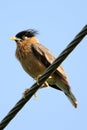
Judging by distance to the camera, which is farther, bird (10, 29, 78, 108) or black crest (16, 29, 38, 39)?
Answer: black crest (16, 29, 38, 39)

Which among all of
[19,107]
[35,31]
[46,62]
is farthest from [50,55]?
[19,107]

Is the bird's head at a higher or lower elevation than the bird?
higher

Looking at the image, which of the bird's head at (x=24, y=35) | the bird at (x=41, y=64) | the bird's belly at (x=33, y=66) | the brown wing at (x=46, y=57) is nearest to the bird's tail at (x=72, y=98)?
the bird at (x=41, y=64)

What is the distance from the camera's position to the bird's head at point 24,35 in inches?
408

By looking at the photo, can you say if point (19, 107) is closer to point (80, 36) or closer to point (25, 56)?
point (80, 36)

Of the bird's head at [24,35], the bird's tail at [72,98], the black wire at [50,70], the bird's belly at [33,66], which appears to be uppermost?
the bird's head at [24,35]

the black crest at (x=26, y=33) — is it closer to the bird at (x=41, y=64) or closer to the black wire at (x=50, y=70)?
the bird at (x=41, y=64)

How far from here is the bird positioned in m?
9.05

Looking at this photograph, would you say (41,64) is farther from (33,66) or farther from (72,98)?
(72,98)

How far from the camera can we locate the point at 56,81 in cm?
913

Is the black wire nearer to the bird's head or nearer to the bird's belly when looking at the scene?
the bird's belly

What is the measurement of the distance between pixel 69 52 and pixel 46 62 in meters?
4.17

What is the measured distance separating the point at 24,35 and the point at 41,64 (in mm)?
1773

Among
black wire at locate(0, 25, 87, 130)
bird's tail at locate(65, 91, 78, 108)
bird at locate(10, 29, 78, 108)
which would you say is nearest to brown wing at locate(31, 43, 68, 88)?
bird at locate(10, 29, 78, 108)
